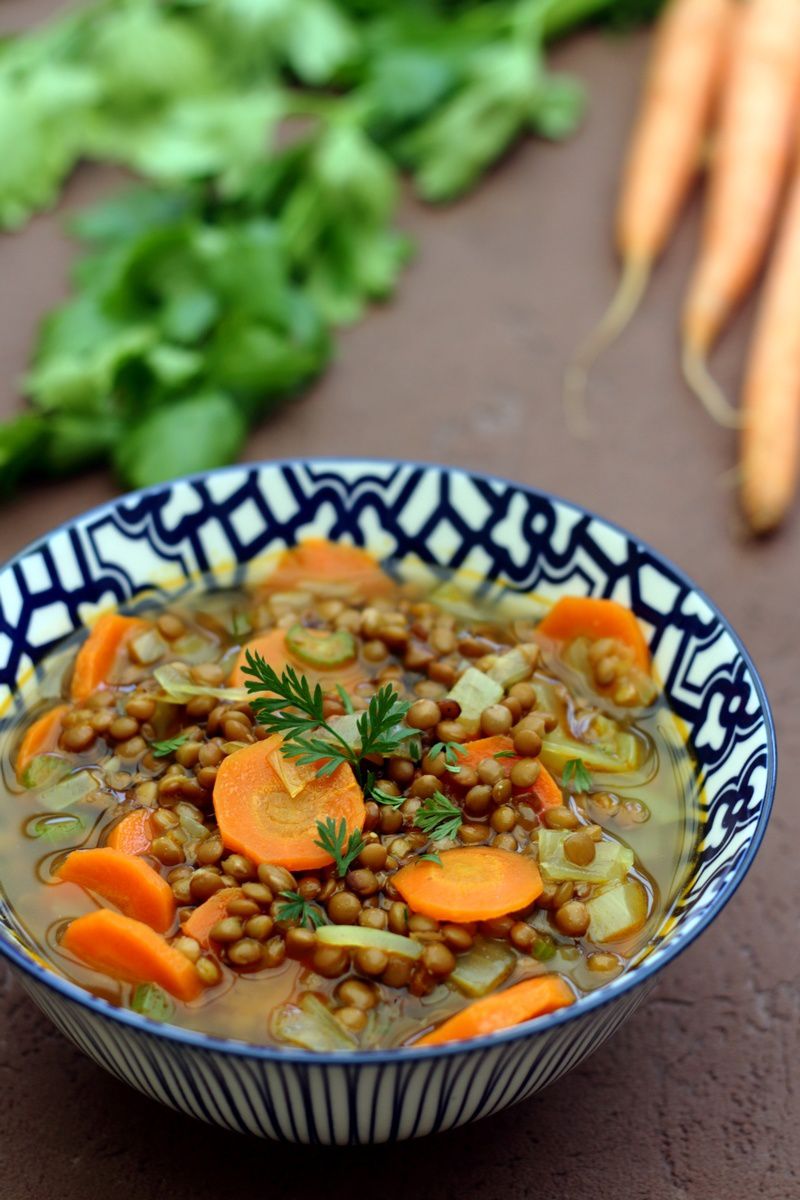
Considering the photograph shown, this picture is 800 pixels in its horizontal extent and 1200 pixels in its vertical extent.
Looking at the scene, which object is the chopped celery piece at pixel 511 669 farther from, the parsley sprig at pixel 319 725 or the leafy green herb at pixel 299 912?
the leafy green herb at pixel 299 912

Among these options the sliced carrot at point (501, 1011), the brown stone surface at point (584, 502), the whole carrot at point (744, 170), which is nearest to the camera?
the sliced carrot at point (501, 1011)

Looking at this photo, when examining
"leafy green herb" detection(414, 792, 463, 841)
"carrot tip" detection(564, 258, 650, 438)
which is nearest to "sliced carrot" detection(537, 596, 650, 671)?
"leafy green herb" detection(414, 792, 463, 841)

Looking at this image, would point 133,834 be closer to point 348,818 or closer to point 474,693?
point 348,818

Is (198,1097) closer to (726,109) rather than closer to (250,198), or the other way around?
(250,198)

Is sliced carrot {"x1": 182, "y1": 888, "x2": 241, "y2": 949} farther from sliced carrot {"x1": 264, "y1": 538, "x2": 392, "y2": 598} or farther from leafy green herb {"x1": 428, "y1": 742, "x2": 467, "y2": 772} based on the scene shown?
sliced carrot {"x1": 264, "y1": 538, "x2": 392, "y2": 598}

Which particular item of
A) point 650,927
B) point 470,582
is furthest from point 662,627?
point 650,927

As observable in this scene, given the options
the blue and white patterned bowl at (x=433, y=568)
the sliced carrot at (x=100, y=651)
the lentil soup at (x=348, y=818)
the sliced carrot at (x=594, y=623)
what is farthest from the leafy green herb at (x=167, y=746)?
the sliced carrot at (x=594, y=623)

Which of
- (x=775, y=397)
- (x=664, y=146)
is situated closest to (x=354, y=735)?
(x=775, y=397)
